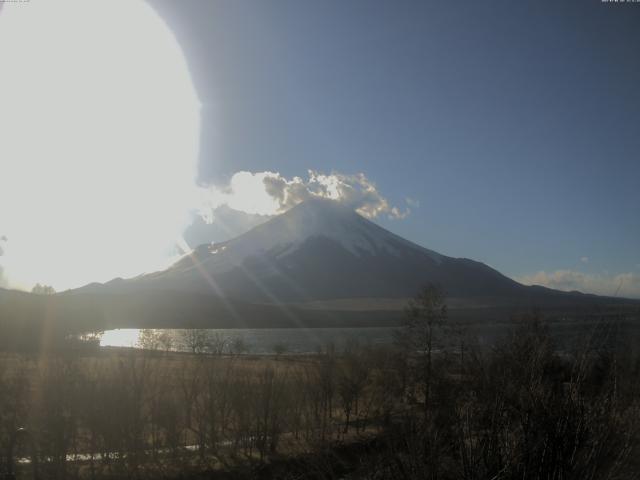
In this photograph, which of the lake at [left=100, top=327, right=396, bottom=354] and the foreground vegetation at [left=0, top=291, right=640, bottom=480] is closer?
the foreground vegetation at [left=0, top=291, right=640, bottom=480]

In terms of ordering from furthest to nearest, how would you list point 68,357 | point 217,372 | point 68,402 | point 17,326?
1. point 17,326
2. point 217,372
3. point 68,357
4. point 68,402

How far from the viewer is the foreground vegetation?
13.9ft

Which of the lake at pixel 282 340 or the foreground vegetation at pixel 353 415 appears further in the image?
the lake at pixel 282 340

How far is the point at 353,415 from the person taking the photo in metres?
31.6

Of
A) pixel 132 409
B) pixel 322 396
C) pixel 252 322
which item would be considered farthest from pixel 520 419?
pixel 252 322

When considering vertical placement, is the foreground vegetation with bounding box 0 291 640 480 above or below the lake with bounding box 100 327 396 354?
above

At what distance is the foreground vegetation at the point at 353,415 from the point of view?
4.24m

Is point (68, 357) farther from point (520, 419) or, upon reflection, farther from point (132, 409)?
point (520, 419)

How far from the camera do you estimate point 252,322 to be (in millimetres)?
173250

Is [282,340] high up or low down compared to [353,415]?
down

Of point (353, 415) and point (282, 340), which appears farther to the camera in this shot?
point (282, 340)

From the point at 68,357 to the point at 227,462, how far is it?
797 centimetres

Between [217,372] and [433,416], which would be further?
[217,372]

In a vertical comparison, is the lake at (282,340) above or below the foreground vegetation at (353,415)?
below
